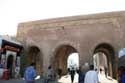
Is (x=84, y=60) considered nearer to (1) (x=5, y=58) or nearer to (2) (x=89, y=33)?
(2) (x=89, y=33)

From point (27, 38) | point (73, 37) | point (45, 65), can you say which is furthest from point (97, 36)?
point (27, 38)

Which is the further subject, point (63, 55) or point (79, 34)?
point (63, 55)

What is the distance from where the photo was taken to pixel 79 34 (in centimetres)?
2200

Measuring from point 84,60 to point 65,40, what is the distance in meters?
2.71

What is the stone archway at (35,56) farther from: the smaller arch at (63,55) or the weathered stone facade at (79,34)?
the smaller arch at (63,55)

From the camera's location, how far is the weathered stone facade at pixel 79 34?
69.2ft

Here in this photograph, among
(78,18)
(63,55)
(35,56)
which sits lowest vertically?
(35,56)

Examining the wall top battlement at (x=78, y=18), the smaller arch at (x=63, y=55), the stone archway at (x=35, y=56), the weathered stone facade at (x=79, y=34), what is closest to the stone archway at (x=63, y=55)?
the smaller arch at (x=63, y=55)

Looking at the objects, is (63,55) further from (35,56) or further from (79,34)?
(79,34)

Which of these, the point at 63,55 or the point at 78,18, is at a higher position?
the point at 78,18

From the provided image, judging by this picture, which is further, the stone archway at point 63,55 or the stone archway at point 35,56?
the stone archway at point 63,55

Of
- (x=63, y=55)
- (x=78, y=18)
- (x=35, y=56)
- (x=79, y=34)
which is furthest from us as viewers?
(x=63, y=55)

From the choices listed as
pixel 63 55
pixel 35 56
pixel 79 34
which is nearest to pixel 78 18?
pixel 79 34

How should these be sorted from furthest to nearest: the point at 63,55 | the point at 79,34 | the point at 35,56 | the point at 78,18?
the point at 63,55 < the point at 35,56 < the point at 78,18 < the point at 79,34
